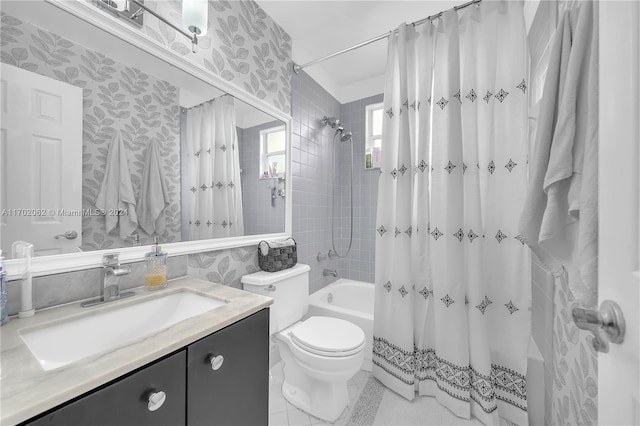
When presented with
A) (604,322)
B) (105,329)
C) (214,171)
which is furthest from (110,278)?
(604,322)

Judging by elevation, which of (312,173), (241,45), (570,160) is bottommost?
(570,160)

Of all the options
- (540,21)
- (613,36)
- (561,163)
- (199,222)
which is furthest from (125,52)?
(540,21)

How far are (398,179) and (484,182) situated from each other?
1.56 ft

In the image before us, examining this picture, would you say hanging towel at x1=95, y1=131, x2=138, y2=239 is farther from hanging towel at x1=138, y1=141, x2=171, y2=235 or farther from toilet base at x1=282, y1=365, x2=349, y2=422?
toilet base at x1=282, y1=365, x2=349, y2=422

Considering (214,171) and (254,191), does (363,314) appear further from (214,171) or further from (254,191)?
(214,171)

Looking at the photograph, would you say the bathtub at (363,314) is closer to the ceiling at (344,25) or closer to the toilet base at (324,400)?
the toilet base at (324,400)

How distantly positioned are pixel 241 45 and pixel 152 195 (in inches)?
43.4

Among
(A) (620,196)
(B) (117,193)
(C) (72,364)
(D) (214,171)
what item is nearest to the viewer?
(A) (620,196)

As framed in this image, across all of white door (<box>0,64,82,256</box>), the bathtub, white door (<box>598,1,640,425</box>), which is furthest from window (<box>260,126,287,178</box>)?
white door (<box>598,1,640,425</box>)

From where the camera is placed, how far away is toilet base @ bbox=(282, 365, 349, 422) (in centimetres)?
136

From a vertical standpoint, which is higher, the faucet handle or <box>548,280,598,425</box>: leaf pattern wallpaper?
the faucet handle

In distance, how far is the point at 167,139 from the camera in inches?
46.9

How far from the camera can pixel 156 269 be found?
41.0 inches

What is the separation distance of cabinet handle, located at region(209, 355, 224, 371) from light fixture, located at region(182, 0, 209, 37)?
4.38 ft
